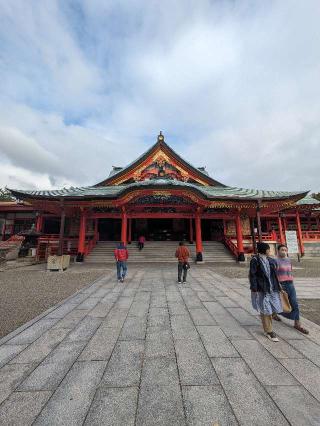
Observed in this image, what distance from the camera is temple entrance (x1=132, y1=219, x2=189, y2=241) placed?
22.0 metres

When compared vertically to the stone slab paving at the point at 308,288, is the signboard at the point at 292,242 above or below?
above

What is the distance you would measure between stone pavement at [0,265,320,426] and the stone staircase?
10.3 meters

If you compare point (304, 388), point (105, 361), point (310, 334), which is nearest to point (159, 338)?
point (105, 361)

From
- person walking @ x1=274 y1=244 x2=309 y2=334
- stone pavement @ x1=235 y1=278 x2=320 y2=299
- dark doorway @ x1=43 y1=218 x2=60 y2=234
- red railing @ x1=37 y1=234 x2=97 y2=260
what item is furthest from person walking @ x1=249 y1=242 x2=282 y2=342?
dark doorway @ x1=43 y1=218 x2=60 y2=234

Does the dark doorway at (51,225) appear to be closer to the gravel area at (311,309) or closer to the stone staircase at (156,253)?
the stone staircase at (156,253)

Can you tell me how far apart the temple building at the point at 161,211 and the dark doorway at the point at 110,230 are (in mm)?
98

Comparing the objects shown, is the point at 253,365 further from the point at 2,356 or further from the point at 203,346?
the point at 2,356

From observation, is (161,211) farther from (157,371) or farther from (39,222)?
(157,371)

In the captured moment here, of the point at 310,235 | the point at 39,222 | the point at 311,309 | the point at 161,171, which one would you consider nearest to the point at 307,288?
the point at 311,309

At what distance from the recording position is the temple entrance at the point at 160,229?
2195cm

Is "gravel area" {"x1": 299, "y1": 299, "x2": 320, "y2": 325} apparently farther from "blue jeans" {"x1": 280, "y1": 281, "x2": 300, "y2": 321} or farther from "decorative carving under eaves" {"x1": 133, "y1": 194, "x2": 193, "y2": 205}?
"decorative carving under eaves" {"x1": 133, "y1": 194, "x2": 193, "y2": 205}

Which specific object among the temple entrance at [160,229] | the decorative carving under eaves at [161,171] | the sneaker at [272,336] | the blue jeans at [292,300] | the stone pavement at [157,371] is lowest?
the stone pavement at [157,371]

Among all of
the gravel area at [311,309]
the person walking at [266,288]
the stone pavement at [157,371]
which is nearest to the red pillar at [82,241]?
the stone pavement at [157,371]

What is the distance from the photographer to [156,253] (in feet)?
51.2
